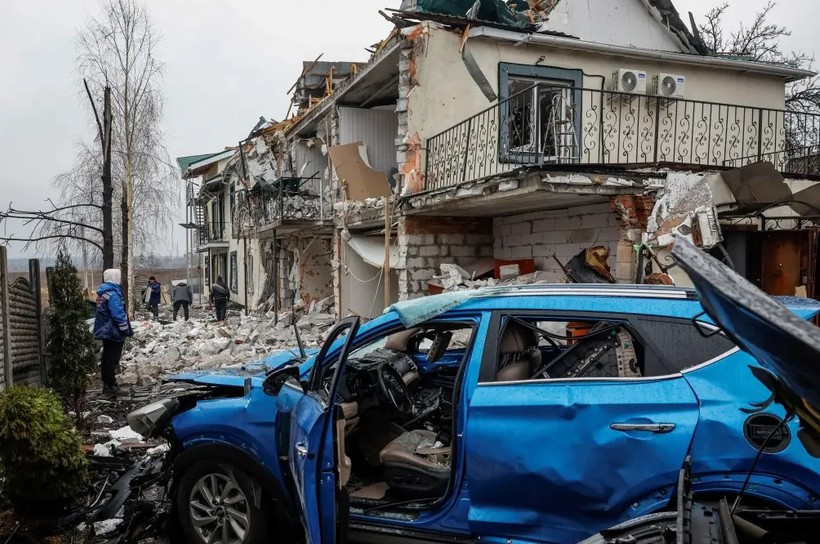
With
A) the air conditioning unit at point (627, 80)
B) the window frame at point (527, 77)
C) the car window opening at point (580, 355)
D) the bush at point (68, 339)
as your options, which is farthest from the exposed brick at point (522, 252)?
the car window opening at point (580, 355)

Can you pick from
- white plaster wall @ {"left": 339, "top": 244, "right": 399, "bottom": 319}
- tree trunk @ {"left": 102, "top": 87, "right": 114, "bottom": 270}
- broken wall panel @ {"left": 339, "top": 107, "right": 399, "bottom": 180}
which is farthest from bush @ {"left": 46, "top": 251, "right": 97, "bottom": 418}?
broken wall panel @ {"left": 339, "top": 107, "right": 399, "bottom": 180}

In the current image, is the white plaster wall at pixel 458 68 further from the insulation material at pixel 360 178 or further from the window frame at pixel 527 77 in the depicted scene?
the insulation material at pixel 360 178

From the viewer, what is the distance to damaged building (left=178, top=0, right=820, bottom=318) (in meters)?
8.16

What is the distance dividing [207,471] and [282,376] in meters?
0.85

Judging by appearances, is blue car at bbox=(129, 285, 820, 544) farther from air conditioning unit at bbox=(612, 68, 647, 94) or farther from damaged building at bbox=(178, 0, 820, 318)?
air conditioning unit at bbox=(612, 68, 647, 94)

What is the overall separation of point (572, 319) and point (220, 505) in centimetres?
253

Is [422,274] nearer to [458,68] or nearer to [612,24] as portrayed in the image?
[458,68]

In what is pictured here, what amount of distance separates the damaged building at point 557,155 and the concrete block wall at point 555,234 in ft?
0.09

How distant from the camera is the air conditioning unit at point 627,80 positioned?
11.3 metres

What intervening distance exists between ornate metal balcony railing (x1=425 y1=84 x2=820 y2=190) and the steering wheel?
5799mm

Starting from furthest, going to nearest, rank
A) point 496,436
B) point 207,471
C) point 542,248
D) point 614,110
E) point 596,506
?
1. point 614,110
2. point 542,248
3. point 207,471
4. point 496,436
5. point 596,506

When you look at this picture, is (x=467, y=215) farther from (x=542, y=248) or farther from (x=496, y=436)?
(x=496, y=436)

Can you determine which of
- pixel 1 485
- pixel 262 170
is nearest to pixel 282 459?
pixel 1 485

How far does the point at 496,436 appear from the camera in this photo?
2984mm
